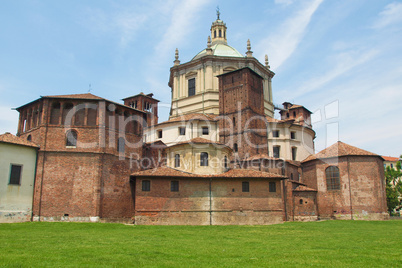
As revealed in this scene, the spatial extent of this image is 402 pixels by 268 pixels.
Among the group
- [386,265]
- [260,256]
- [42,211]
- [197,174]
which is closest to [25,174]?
[42,211]

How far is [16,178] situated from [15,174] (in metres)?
0.31

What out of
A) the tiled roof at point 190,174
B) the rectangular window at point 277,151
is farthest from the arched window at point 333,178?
the tiled roof at point 190,174

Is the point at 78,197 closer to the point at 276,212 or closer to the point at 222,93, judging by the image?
the point at 276,212

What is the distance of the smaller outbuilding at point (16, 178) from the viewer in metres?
26.7

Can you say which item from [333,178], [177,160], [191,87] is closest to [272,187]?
[177,160]

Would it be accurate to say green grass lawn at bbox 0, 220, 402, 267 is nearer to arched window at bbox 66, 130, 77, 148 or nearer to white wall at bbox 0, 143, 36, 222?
white wall at bbox 0, 143, 36, 222

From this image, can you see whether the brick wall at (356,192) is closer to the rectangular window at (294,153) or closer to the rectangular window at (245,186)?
the rectangular window at (294,153)

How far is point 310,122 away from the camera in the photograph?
50.9 meters

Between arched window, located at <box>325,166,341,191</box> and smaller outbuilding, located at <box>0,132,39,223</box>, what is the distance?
91.8 ft

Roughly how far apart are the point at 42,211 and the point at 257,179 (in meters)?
17.1

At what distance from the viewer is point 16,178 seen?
2766 cm

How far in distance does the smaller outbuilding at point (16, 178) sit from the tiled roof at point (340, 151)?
1094 inches

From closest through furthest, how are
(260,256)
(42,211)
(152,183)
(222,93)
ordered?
1. (260,256)
2. (42,211)
3. (152,183)
4. (222,93)

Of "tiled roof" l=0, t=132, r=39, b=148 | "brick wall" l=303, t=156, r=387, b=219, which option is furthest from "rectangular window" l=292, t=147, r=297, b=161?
"tiled roof" l=0, t=132, r=39, b=148
